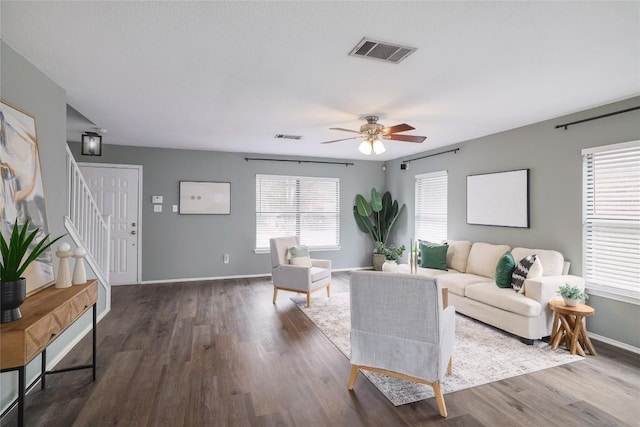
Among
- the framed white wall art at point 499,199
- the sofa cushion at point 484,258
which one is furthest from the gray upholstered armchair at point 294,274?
the framed white wall art at point 499,199

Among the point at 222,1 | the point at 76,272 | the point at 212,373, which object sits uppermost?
the point at 222,1

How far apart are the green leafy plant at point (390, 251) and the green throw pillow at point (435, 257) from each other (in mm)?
1604

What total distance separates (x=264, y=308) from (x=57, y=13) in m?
3.63

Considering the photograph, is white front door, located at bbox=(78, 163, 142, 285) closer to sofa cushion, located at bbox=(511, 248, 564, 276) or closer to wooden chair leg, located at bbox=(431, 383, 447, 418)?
wooden chair leg, located at bbox=(431, 383, 447, 418)

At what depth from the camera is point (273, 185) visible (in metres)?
6.61

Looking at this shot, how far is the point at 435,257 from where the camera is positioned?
4914 mm

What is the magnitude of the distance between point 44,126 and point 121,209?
324cm

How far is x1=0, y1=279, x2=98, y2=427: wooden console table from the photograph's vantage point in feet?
5.13

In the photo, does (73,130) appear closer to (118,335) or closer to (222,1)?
(118,335)

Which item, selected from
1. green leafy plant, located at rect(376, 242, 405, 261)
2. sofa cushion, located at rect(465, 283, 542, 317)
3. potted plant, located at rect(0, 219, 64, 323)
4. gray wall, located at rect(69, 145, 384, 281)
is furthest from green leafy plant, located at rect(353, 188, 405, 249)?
potted plant, located at rect(0, 219, 64, 323)

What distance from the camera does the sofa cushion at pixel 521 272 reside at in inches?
142

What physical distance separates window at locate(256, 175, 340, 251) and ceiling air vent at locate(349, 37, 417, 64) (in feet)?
14.4

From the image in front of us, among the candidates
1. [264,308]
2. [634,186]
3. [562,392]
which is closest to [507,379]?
[562,392]

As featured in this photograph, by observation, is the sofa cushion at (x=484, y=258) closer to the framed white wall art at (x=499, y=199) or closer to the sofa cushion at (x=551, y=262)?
the framed white wall art at (x=499, y=199)
